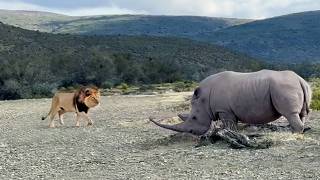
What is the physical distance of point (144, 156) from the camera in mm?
12820

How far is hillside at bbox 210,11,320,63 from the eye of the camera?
112 meters

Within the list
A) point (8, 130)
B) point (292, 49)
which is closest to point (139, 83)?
point (8, 130)

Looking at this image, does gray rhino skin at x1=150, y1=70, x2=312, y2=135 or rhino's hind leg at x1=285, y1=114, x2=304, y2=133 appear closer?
gray rhino skin at x1=150, y1=70, x2=312, y2=135

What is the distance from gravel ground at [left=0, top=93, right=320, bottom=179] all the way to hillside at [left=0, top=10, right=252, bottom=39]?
119m

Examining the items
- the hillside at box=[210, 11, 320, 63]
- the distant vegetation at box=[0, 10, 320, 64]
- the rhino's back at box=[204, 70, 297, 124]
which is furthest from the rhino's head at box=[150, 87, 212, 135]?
the hillside at box=[210, 11, 320, 63]

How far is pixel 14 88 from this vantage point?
43.0m

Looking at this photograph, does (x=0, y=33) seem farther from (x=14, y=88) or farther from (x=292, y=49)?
(x=292, y=49)

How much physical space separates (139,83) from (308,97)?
39350mm

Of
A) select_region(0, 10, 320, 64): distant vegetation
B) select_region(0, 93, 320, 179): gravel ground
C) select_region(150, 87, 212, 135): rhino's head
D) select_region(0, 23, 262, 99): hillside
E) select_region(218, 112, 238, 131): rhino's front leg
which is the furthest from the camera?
select_region(0, 10, 320, 64): distant vegetation

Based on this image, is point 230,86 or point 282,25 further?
point 282,25

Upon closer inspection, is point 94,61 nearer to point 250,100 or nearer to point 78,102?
point 78,102

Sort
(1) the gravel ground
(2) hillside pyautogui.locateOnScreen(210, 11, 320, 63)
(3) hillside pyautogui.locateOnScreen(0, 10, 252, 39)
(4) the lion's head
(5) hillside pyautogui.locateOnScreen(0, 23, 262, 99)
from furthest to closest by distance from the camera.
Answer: (3) hillside pyautogui.locateOnScreen(0, 10, 252, 39), (2) hillside pyautogui.locateOnScreen(210, 11, 320, 63), (5) hillside pyautogui.locateOnScreen(0, 23, 262, 99), (4) the lion's head, (1) the gravel ground

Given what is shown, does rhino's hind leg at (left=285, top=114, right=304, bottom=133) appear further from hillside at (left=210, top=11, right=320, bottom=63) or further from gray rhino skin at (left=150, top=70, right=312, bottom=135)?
hillside at (left=210, top=11, right=320, bottom=63)

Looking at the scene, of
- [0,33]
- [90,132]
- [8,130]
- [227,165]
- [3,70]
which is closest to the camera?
[227,165]
